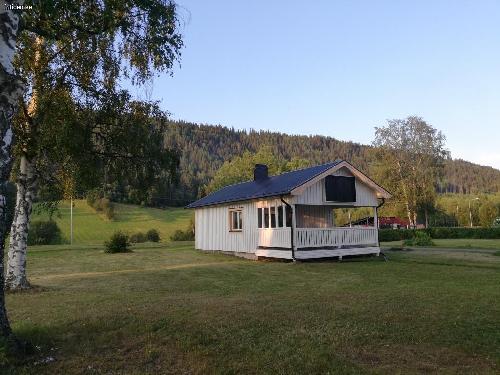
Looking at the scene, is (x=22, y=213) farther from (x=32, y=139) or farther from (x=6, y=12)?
(x=6, y=12)

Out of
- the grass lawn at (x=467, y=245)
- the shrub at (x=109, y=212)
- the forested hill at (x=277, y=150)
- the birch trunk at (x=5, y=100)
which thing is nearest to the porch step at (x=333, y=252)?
the grass lawn at (x=467, y=245)

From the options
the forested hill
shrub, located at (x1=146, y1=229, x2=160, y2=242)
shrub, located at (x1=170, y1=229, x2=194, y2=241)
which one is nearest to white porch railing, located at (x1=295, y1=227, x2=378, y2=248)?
shrub, located at (x1=170, y1=229, x2=194, y2=241)

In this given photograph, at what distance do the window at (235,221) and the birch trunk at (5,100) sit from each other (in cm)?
1870

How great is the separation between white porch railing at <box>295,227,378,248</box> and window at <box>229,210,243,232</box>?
488 centimetres

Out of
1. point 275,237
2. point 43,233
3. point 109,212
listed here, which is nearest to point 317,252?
point 275,237

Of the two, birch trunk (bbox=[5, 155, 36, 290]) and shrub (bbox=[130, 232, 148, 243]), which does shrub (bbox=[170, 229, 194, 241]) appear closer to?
shrub (bbox=[130, 232, 148, 243])

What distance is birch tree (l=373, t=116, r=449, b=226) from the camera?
5335cm

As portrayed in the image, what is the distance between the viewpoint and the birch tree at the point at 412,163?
53347 millimetres

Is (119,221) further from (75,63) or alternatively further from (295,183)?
(75,63)

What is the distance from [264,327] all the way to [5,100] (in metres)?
5.21

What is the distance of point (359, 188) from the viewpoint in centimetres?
2323

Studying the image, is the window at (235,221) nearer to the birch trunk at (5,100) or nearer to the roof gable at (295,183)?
the roof gable at (295,183)

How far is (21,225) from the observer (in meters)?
12.9

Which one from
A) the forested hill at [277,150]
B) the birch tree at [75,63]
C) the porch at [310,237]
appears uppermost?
the forested hill at [277,150]
